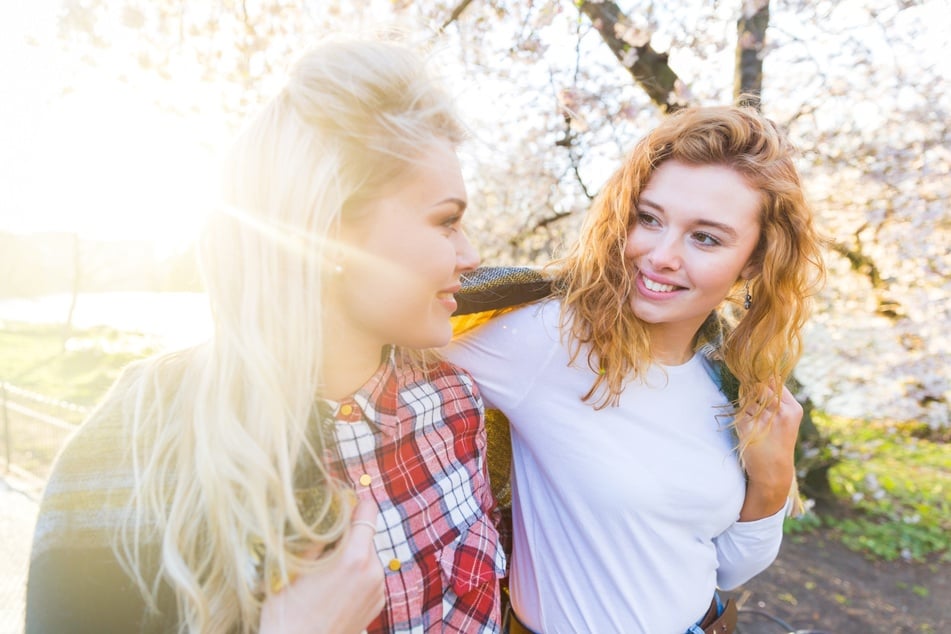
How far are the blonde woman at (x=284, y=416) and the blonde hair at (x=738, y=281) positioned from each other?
576 mm

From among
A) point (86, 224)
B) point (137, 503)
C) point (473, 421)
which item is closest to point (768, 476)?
point (473, 421)

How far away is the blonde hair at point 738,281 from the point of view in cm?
168

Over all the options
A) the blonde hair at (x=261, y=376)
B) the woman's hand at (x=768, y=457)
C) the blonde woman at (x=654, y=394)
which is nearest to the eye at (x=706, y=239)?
the blonde woman at (x=654, y=394)

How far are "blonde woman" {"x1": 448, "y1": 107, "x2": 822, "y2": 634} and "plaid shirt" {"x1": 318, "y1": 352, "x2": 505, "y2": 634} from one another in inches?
8.8

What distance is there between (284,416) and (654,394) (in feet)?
3.62

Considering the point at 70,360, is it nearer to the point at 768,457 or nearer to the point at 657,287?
the point at 657,287

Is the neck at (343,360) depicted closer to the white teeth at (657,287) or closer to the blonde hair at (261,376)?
the blonde hair at (261,376)

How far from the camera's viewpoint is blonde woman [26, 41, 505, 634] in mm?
1060

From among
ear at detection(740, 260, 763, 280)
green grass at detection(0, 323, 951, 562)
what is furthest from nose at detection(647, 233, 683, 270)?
green grass at detection(0, 323, 951, 562)

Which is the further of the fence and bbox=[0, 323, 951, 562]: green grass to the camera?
bbox=[0, 323, 951, 562]: green grass

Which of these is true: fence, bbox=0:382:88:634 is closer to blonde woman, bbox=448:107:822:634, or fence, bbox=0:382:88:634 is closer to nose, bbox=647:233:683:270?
blonde woman, bbox=448:107:822:634

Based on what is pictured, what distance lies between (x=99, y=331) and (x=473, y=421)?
18604 mm

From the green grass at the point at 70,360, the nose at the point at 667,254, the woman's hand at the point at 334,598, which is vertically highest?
the nose at the point at 667,254

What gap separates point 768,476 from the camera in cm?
181
